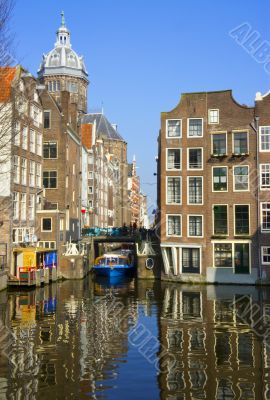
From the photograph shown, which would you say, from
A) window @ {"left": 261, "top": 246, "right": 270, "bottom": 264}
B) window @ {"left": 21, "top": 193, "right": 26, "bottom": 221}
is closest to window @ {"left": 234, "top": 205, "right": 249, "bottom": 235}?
window @ {"left": 261, "top": 246, "right": 270, "bottom": 264}

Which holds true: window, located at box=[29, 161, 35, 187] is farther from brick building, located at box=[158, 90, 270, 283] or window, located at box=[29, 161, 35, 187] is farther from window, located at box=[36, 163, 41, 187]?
brick building, located at box=[158, 90, 270, 283]

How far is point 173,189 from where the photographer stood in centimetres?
4366

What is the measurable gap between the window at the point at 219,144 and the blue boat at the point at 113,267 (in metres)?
17.1

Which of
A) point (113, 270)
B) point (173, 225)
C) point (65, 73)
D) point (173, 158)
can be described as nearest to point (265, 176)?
point (173, 158)

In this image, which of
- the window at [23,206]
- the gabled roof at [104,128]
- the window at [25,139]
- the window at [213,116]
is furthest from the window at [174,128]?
the gabled roof at [104,128]

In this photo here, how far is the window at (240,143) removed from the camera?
41.8 m

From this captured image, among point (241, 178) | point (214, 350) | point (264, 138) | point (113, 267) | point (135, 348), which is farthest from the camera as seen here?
point (113, 267)

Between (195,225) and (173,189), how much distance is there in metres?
3.90

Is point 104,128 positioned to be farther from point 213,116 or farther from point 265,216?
point 265,216

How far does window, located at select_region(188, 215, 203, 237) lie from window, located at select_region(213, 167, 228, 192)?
3014 mm

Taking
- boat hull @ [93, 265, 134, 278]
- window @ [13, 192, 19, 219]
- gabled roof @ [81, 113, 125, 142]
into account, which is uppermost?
gabled roof @ [81, 113, 125, 142]

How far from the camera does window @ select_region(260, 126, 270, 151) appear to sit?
135 feet

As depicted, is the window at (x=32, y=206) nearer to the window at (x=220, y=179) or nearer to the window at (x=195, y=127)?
the window at (x=195, y=127)

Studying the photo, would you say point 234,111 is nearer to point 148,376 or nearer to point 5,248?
point 5,248
